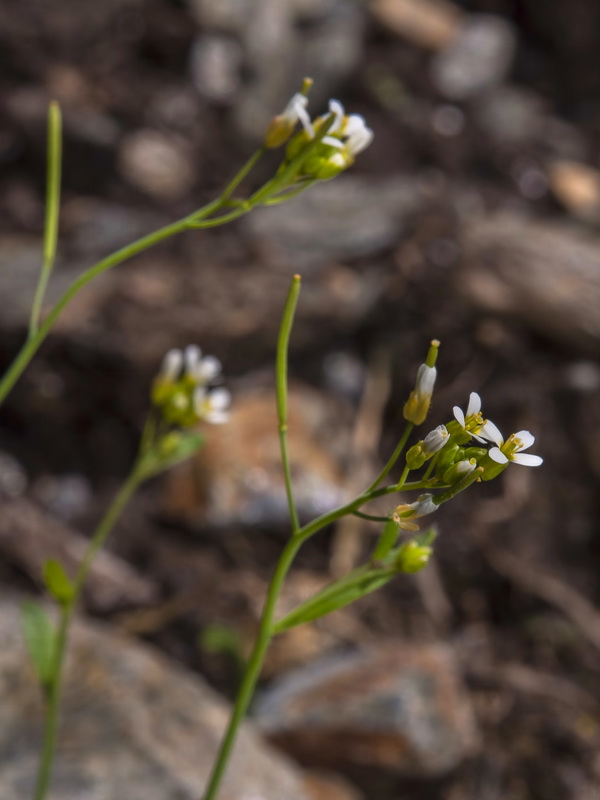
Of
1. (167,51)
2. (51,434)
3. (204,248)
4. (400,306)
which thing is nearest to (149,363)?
(51,434)

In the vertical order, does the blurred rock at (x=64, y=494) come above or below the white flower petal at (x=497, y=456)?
below

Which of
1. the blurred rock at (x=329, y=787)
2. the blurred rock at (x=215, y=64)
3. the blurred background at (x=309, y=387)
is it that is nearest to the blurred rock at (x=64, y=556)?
the blurred background at (x=309, y=387)

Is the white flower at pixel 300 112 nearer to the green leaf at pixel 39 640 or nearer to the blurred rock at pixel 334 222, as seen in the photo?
the green leaf at pixel 39 640

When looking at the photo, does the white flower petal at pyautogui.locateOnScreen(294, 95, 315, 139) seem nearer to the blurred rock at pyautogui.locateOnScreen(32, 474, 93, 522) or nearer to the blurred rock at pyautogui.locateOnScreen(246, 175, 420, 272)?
the blurred rock at pyautogui.locateOnScreen(32, 474, 93, 522)

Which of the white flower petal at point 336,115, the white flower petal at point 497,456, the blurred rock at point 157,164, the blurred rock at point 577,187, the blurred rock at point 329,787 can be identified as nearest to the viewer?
the white flower petal at point 497,456

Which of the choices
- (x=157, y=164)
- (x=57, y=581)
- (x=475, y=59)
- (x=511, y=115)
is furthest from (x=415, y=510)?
(x=475, y=59)

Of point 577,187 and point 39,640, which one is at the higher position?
point 39,640

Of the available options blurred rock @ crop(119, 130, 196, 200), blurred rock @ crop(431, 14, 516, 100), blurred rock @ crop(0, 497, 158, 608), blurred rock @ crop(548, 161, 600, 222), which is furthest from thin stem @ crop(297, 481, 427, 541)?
blurred rock @ crop(431, 14, 516, 100)

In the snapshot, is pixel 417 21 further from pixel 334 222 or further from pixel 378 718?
pixel 378 718
